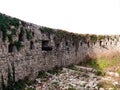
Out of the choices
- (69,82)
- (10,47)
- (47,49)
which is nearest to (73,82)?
(69,82)

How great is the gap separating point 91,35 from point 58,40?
8.22 m

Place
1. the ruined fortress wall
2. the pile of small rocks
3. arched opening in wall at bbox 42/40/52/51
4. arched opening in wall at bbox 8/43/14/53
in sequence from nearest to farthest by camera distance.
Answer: arched opening in wall at bbox 8/43/14/53, the ruined fortress wall, the pile of small rocks, arched opening in wall at bbox 42/40/52/51

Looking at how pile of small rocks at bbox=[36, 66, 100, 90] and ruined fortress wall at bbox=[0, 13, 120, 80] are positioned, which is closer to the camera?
ruined fortress wall at bbox=[0, 13, 120, 80]

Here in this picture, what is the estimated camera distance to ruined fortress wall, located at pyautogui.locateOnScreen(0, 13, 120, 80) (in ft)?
49.1

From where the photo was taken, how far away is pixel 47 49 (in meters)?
19.4

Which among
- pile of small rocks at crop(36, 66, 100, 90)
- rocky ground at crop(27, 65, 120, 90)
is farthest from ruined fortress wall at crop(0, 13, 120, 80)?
pile of small rocks at crop(36, 66, 100, 90)

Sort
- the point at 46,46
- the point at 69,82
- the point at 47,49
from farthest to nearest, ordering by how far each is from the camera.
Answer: the point at 47,49, the point at 46,46, the point at 69,82

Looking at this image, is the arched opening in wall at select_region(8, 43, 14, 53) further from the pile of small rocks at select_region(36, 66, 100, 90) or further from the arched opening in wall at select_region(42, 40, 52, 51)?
the arched opening in wall at select_region(42, 40, 52, 51)

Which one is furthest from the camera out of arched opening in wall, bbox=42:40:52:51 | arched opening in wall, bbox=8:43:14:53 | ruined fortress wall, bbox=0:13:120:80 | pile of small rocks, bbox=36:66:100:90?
arched opening in wall, bbox=42:40:52:51

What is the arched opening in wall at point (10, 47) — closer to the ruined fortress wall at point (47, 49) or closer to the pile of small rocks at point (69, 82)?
the ruined fortress wall at point (47, 49)

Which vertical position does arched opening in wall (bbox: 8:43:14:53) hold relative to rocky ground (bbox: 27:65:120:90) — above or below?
above

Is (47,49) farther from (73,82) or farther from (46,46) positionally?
(73,82)

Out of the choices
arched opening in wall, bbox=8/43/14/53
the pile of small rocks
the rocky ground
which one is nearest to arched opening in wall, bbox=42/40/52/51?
the rocky ground

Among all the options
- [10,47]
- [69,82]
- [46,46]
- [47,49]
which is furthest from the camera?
[47,49]
